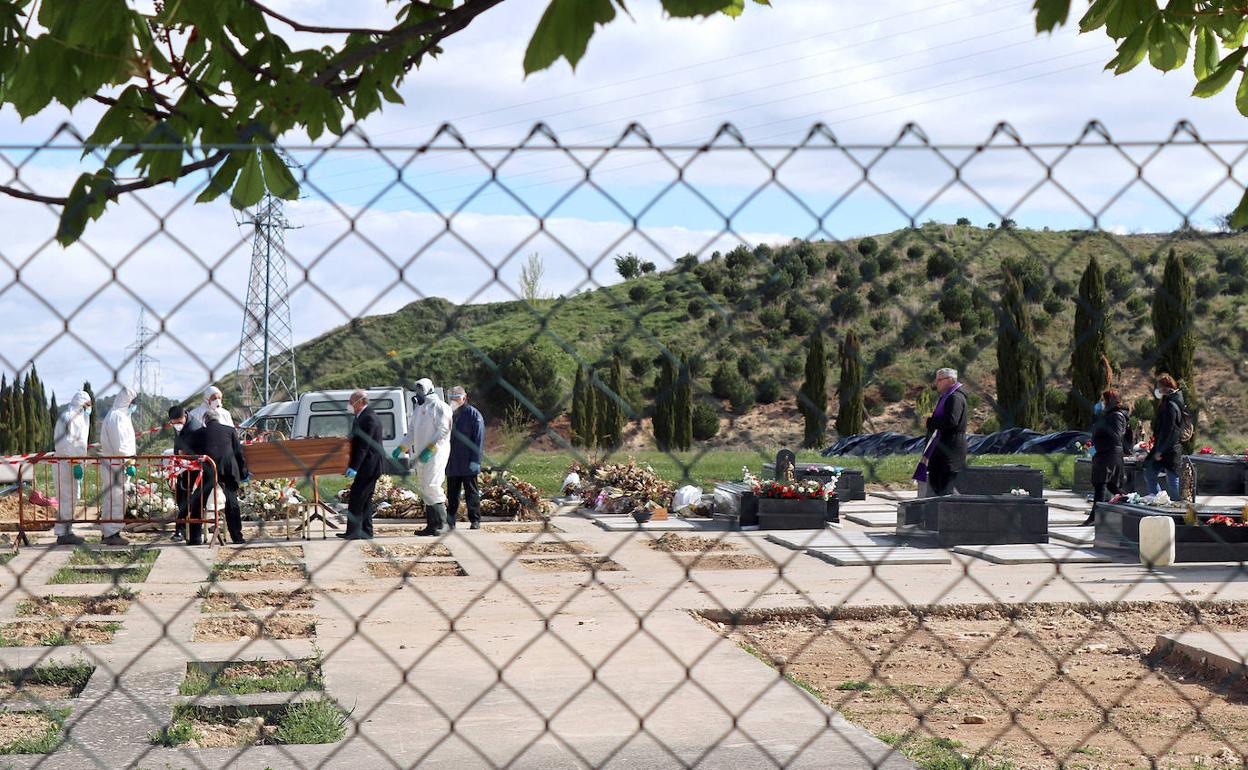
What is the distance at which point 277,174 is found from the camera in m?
2.82

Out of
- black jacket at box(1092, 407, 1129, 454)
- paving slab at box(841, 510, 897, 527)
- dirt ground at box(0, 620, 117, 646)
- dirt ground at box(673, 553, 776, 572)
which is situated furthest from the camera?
paving slab at box(841, 510, 897, 527)

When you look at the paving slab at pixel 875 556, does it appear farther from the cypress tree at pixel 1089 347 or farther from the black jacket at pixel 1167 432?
the black jacket at pixel 1167 432

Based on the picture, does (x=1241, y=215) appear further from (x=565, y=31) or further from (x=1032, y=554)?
(x=1032, y=554)

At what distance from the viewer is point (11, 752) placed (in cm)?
494

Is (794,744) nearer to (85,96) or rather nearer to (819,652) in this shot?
(819,652)

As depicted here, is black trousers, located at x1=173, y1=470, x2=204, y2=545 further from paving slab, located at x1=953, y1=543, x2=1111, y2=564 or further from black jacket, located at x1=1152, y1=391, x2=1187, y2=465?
black jacket, located at x1=1152, y1=391, x2=1187, y2=465

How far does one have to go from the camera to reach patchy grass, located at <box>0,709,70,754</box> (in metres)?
4.96

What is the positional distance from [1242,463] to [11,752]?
18.6m

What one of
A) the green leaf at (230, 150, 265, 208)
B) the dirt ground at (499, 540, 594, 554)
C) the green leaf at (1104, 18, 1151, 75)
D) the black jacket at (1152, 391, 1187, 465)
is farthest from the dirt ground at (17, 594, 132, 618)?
the black jacket at (1152, 391, 1187, 465)

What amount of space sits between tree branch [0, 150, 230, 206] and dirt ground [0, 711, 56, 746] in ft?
10.6

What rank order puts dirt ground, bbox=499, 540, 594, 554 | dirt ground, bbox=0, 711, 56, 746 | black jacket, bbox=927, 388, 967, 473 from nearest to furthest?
1. dirt ground, bbox=0, 711, 56, 746
2. black jacket, bbox=927, 388, 967, 473
3. dirt ground, bbox=499, 540, 594, 554

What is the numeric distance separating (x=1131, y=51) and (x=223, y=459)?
11.2m

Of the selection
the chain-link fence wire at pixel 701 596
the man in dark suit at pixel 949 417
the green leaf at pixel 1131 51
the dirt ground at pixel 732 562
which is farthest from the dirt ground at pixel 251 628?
the green leaf at pixel 1131 51

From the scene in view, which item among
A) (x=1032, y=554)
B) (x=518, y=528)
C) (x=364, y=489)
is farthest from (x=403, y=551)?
(x=1032, y=554)
